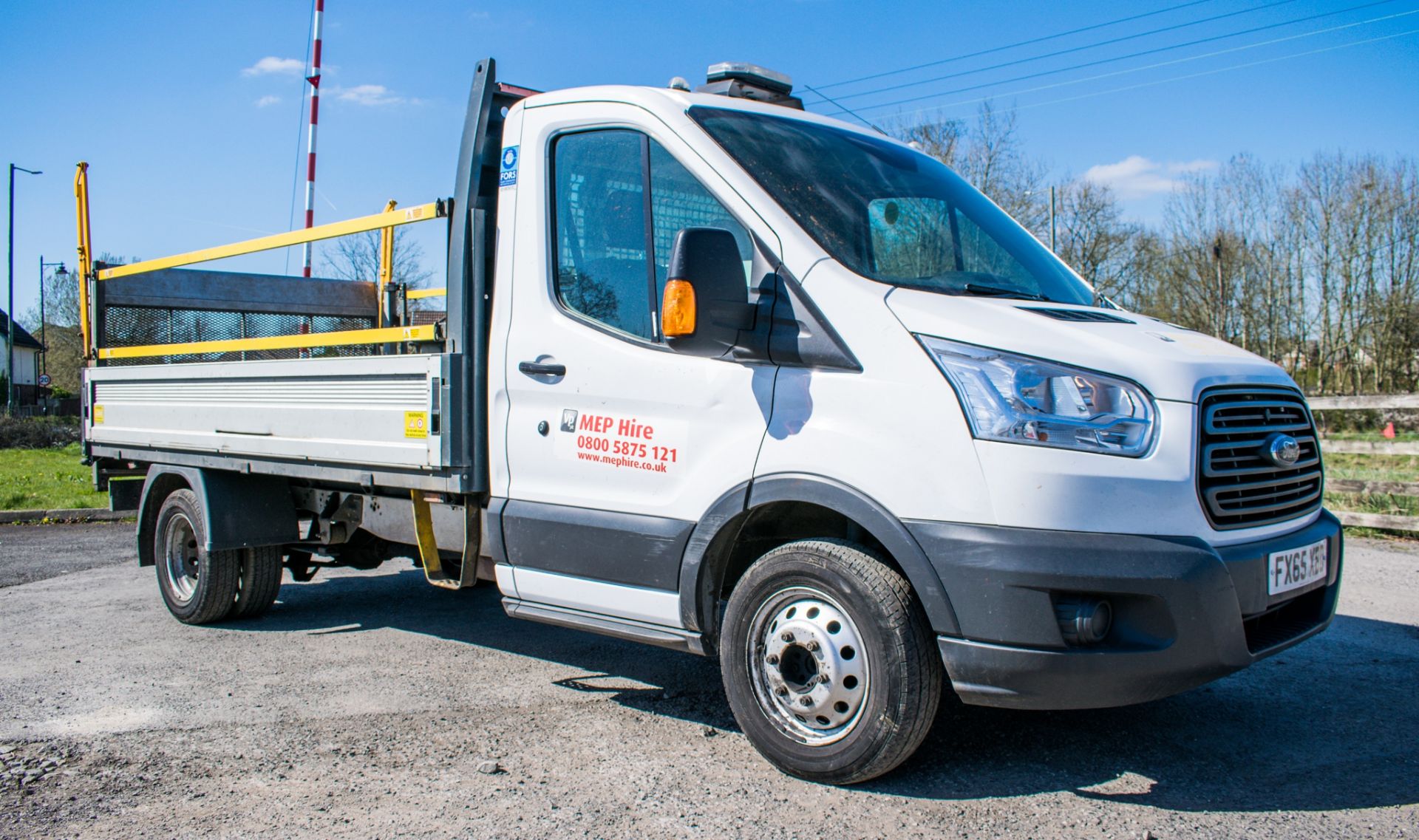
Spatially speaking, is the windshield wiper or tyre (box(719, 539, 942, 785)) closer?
tyre (box(719, 539, 942, 785))

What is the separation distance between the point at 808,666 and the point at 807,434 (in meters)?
0.77

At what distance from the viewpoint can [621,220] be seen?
4152 millimetres

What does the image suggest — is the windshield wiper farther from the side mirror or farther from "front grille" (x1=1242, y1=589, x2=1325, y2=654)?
"front grille" (x1=1242, y1=589, x2=1325, y2=654)

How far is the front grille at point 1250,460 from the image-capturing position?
317cm

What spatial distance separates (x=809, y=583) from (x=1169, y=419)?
1.20 m

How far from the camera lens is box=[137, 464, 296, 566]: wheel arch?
593 cm

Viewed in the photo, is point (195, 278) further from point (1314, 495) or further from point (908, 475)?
point (1314, 495)

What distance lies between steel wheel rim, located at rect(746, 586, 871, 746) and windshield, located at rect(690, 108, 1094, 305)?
3.66ft

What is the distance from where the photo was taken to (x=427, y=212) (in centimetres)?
470

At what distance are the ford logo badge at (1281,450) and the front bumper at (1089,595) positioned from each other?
0.33 meters

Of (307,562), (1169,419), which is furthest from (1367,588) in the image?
(307,562)

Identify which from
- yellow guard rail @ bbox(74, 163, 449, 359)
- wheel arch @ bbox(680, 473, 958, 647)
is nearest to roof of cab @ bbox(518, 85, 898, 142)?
yellow guard rail @ bbox(74, 163, 449, 359)

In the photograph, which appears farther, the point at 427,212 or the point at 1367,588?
the point at 1367,588

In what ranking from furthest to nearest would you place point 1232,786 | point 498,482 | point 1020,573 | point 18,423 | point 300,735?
point 18,423
point 498,482
point 300,735
point 1232,786
point 1020,573
